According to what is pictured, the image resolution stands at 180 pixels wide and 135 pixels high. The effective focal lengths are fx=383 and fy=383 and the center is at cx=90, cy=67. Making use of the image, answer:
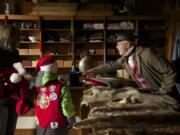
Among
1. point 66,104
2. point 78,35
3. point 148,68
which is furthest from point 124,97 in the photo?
point 78,35

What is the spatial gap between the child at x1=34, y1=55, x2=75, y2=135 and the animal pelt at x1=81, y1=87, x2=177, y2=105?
151mm

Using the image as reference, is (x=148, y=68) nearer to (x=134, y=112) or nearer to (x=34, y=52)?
(x=134, y=112)

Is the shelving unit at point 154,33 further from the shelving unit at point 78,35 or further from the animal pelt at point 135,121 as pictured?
the animal pelt at point 135,121

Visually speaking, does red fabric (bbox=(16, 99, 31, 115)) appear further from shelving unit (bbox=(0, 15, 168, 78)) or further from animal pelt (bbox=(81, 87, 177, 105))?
shelving unit (bbox=(0, 15, 168, 78))

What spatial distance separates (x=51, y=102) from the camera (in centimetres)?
299

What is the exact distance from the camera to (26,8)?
26.0 ft

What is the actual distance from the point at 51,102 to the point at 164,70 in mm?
1008

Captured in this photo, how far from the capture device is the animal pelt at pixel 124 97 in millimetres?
2720

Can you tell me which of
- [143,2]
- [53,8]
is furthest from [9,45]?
[143,2]

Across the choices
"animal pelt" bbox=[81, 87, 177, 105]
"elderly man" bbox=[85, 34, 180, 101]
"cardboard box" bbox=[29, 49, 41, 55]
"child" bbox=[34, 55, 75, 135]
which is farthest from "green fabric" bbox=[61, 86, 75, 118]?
"cardboard box" bbox=[29, 49, 41, 55]

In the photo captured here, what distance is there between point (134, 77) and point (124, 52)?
0.86 feet

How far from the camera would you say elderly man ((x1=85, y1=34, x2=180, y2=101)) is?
3.21 metres

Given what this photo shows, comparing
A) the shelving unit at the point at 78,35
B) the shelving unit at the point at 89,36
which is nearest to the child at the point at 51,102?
the shelving unit at the point at 78,35

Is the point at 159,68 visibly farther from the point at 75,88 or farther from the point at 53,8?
the point at 53,8
